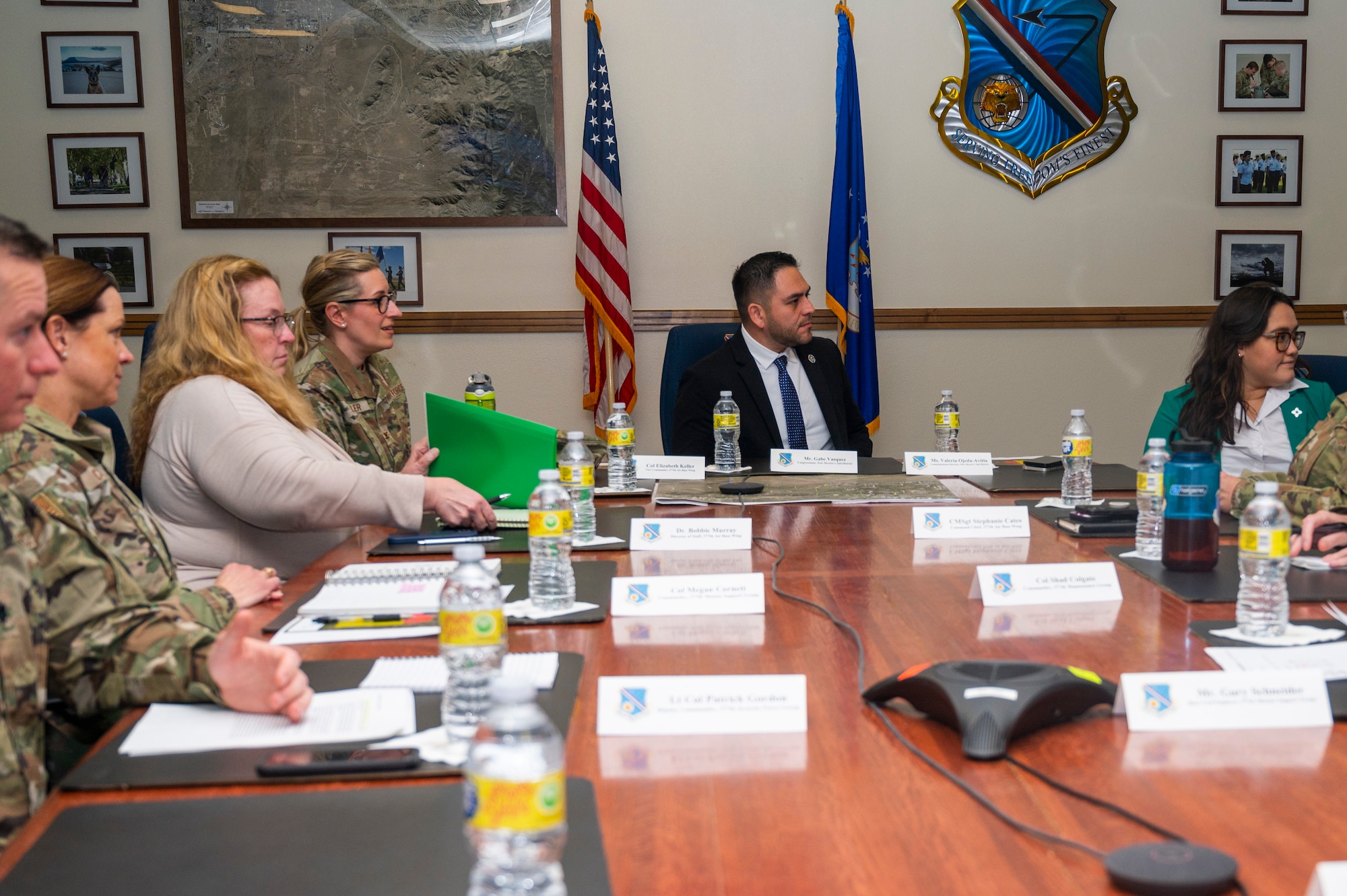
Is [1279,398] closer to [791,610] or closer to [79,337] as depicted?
[791,610]

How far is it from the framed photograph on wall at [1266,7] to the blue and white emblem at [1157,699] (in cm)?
468

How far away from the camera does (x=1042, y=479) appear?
2988mm

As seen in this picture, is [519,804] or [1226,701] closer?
[519,804]

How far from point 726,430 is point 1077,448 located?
1202 mm

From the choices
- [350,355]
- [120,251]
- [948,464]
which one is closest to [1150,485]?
[948,464]

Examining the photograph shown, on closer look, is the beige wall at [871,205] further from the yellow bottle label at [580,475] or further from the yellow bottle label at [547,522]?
the yellow bottle label at [547,522]

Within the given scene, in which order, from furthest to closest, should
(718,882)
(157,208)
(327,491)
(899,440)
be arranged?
(899,440)
(157,208)
(327,491)
(718,882)

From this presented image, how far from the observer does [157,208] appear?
478 cm

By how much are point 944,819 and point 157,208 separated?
4.70 m

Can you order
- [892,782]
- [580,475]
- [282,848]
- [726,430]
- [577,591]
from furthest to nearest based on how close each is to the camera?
[726,430]
[580,475]
[577,591]
[892,782]
[282,848]

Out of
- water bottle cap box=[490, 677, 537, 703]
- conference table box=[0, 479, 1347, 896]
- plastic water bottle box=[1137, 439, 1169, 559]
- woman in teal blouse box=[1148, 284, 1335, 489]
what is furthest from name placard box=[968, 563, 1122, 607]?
woman in teal blouse box=[1148, 284, 1335, 489]

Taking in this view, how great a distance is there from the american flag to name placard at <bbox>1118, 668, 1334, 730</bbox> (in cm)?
351

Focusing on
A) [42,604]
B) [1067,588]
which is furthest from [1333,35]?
[42,604]

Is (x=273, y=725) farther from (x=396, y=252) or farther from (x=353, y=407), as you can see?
(x=396, y=252)
